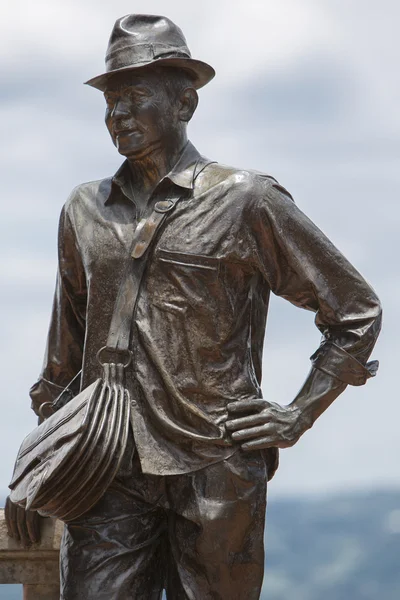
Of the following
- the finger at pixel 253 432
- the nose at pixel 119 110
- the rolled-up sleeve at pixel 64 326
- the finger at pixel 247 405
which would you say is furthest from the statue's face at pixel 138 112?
the finger at pixel 253 432

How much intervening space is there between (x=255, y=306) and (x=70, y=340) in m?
0.84

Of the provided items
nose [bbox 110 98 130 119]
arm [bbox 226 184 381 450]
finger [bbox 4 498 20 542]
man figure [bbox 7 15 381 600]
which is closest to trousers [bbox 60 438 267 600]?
man figure [bbox 7 15 381 600]

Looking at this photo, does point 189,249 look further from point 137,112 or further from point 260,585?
point 260,585

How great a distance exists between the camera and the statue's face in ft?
23.4

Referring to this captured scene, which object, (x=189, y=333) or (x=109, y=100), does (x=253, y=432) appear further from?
(x=109, y=100)

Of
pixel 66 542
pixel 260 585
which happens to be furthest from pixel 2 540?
pixel 260 585

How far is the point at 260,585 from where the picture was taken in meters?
7.06

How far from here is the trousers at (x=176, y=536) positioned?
695 centimetres

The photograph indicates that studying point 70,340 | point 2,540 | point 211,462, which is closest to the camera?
point 211,462

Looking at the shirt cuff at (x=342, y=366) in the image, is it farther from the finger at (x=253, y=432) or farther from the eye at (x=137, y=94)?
the eye at (x=137, y=94)

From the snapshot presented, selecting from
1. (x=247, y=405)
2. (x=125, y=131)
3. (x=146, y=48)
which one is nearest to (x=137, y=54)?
(x=146, y=48)

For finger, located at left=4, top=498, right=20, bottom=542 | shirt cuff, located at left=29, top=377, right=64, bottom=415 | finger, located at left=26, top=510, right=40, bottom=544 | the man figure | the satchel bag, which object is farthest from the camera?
finger, located at left=26, top=510, right=40, bottom=544

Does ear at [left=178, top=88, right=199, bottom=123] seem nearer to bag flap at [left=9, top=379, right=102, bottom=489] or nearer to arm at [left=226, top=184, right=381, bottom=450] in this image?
arm at [left=226, top=184, right=381, bottom=450]

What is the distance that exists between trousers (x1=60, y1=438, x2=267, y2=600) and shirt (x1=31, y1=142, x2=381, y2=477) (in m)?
0.12
